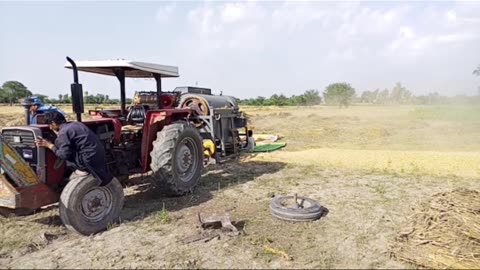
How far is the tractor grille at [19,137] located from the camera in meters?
5.07

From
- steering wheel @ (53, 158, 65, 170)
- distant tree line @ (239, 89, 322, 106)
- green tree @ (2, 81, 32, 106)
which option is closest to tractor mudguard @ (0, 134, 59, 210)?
steering wheel @ (53, 158, 65, 170)

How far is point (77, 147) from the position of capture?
4840 millimetres

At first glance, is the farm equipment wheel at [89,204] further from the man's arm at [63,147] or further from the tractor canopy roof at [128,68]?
the tractor canopy roof at [128,68]

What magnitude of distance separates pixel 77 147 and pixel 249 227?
7.93 ft

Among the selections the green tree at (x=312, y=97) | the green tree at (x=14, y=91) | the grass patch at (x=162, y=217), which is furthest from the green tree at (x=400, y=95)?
the grass patch at (x=162, y=217)

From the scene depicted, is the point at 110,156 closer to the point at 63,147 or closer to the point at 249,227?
the point at 63,147

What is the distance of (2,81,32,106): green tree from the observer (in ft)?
181

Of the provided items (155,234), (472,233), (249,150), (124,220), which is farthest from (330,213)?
(249,150)

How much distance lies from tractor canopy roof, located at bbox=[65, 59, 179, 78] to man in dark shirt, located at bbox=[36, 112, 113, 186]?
4.95ft

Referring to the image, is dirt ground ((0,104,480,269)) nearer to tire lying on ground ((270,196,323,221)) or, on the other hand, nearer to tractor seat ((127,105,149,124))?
tire lying on ground ((270,196,323,221))

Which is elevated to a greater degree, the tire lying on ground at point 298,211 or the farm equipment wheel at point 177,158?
the farm equipment wheel at point 177,158

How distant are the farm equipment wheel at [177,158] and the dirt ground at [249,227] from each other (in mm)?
271

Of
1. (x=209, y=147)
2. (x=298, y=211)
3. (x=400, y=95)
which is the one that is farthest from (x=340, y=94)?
(x=298, y=211)

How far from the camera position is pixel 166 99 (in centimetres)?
827
